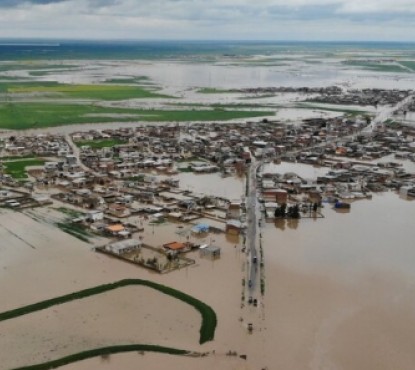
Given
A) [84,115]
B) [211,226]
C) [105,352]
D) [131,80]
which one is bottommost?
[211,226]

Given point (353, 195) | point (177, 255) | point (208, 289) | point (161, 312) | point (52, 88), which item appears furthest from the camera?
point (52, 88)

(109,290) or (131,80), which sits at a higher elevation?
(131,80)

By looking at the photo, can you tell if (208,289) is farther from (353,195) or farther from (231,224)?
(353,195)

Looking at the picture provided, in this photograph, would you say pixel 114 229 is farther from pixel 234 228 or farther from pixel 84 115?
pixel 84 115

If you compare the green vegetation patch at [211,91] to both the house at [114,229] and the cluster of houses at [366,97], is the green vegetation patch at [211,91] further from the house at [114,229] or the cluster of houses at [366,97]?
the house at [114,229]

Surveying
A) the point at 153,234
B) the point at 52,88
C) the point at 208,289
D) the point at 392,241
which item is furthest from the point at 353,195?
the point at 52,88

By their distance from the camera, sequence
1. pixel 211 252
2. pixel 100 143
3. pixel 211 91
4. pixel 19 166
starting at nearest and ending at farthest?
pixel 211 252 → pixel 19 166 → pixel 100 143 → pixel 211 91

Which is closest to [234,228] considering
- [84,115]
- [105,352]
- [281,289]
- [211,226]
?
[211,226]
